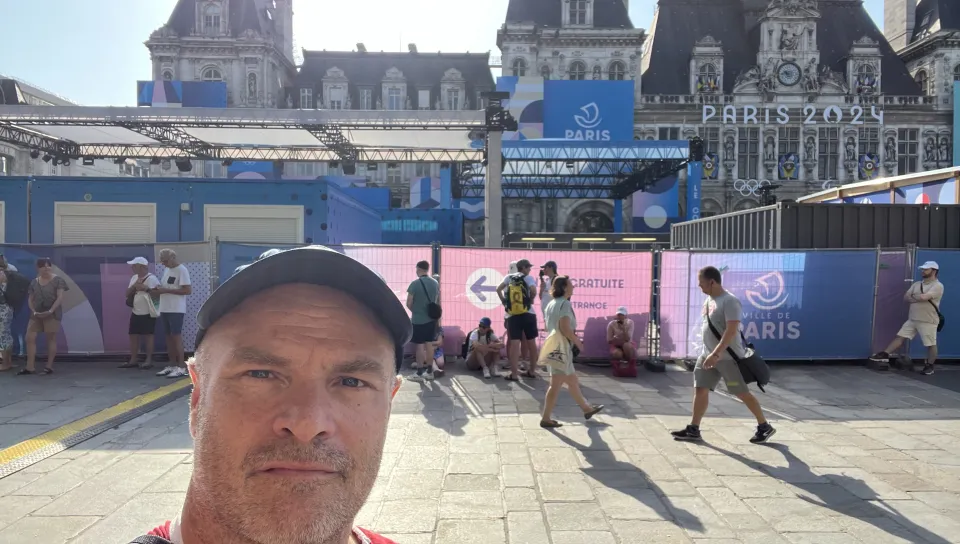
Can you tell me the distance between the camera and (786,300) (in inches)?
372

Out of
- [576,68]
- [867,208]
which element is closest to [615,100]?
[576,68]

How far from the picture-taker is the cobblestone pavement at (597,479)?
3707mm

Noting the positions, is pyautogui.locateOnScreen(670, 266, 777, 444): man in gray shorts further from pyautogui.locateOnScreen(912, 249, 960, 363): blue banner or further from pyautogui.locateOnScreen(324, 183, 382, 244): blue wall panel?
pyautogui.locateOnScreen(324, 183, 382, 244): blue wall panel

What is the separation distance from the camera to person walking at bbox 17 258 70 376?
26.6 ft

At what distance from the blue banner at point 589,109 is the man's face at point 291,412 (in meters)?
26.9

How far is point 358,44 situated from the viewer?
4678 cm

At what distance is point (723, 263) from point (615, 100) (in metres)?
19.7

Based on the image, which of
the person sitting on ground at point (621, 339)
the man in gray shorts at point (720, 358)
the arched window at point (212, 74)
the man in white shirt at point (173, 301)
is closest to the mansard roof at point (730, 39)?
the arched window at point (212, 74)

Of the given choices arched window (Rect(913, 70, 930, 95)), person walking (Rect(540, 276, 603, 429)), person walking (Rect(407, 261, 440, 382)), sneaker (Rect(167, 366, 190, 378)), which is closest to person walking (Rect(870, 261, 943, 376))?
person walking (Rect(540, 276, 603, 429))

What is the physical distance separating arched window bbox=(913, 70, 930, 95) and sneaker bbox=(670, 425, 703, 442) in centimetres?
4661

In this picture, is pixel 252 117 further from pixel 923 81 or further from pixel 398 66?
pixel 923 81

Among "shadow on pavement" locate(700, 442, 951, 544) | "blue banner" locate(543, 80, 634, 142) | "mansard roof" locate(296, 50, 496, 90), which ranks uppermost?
"mansard roof" locate(296, 50, 496, 90)

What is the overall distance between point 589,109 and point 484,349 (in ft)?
71.5

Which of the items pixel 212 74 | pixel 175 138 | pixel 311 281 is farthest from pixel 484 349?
pixel 212 74
